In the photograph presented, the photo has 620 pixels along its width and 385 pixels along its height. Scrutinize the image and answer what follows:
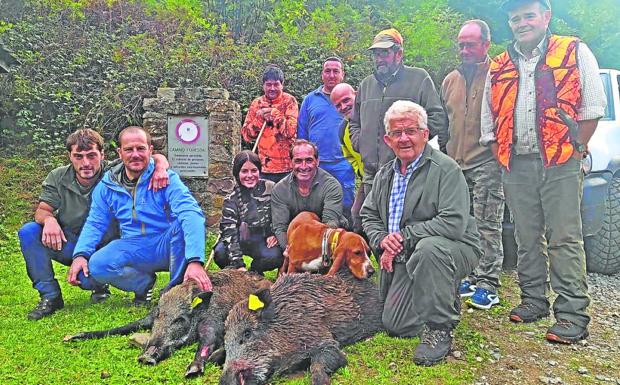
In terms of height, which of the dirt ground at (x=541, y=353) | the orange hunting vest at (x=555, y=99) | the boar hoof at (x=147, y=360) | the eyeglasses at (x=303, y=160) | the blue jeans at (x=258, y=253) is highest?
the orange hunting vest at (x=555, y=99)

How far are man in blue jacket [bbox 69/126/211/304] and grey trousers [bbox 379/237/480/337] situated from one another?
1.86m

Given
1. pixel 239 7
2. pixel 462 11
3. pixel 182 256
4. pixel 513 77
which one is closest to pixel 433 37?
pixel 462 11

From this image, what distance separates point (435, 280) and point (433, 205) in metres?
0.54

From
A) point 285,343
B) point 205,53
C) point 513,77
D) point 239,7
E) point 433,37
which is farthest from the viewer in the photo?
point 239,7

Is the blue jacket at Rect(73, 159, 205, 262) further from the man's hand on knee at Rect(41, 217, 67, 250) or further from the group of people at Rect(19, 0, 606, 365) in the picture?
the man's hand on knee at Rect(41, 217, 67, 250)

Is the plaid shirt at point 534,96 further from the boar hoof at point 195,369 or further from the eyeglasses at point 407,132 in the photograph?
the boar hoof at point 195,369

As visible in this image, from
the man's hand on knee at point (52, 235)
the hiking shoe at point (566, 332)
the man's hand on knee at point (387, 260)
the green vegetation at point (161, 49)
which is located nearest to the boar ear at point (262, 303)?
the man's hand on knee at point (387, 260)

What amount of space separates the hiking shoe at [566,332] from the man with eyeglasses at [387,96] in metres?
1.93

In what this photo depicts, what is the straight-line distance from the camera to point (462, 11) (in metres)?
15.8

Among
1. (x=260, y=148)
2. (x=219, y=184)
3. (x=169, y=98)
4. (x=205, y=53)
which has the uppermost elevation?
(x=205, y=53)

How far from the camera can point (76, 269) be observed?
461cm

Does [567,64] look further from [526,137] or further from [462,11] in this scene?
[462,11]

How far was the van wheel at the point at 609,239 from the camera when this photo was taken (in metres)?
6.39

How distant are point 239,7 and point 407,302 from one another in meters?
11.3
